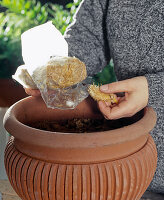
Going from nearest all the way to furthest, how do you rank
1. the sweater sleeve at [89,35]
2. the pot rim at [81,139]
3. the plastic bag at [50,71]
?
the pot rim at [81,139] → the plastic bag at [50,71] → the sweater sleeve at [89,35]

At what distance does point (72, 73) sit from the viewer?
2.51 feet

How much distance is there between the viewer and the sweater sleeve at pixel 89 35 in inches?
42.8

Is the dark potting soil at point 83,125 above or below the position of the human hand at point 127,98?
below

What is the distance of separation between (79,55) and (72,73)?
13.6 inches

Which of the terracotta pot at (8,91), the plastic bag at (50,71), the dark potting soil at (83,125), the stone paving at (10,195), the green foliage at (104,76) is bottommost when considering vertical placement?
the green foliage at (104,76)

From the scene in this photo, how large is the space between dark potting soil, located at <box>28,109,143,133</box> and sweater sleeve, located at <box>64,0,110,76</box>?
29 cm

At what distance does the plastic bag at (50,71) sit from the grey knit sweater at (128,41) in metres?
0.19

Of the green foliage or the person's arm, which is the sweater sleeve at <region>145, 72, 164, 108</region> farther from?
the green foliage

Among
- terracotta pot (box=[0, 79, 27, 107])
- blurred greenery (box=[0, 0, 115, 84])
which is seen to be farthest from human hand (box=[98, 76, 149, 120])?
blurred greenery (box=[0, 0, 115, 84])

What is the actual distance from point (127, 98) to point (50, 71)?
8.0 inches

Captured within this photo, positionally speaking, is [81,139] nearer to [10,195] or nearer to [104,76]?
[10,195]

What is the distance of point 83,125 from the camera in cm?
88

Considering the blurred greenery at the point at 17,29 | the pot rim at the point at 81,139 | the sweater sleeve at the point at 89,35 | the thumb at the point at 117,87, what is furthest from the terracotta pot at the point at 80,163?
the blurred greenery at the point at 17,29

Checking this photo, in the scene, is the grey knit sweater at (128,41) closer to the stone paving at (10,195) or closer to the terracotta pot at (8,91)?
the stone paving at (10,195)
